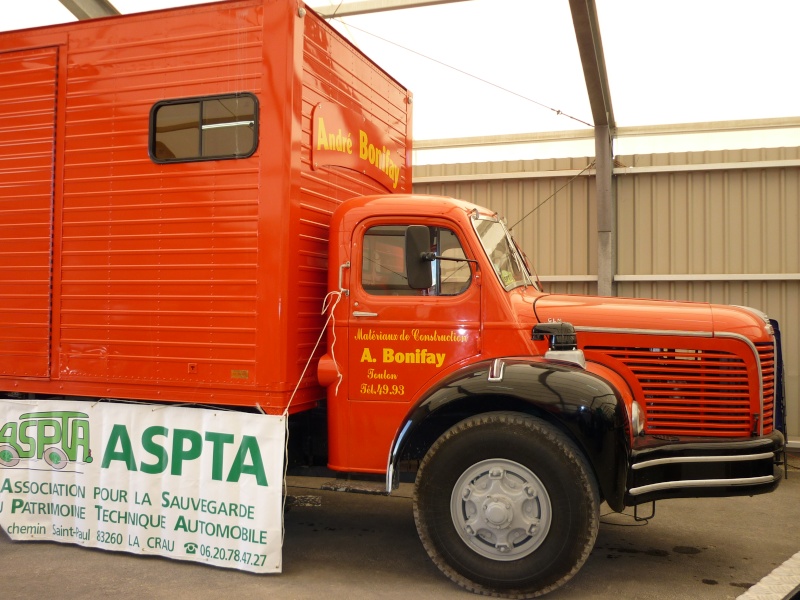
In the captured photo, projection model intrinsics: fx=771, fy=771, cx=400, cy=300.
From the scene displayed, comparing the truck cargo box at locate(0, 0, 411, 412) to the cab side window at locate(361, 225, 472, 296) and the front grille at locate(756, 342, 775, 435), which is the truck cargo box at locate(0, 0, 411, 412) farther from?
the front grille at locate(756, 342, 775, 435)

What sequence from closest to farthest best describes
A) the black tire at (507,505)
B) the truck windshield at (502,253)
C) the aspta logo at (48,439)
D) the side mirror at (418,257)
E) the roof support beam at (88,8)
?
the black tire at (507,505)
the side mirror at (418,257)
the truck windshield at (502,253)
the aspta logo at (48,439)
the roof support beam at (88,8)

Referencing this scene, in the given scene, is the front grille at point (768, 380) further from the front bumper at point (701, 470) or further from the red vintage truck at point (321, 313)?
the front bumper at point (701, 470)

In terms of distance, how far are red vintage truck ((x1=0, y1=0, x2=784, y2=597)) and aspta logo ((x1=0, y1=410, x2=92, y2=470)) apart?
20 cm

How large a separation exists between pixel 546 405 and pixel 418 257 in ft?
3.66

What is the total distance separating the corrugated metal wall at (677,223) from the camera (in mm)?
8570

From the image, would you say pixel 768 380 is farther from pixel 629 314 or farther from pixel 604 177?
pixel 604 177

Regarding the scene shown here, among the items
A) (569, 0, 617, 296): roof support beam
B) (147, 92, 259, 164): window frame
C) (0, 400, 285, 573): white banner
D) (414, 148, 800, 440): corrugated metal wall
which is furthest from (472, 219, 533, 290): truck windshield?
(414, 148, 800, 440): corrugated metal wall

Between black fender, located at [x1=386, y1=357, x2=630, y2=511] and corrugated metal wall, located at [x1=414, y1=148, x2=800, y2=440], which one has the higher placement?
corrugated metal wall, located at [x1=414, y1=148, x2=800, y2=440]

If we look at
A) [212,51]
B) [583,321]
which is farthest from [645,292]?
[212,51]

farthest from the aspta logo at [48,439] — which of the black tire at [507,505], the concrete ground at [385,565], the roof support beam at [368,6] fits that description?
the roof support beam at [368,6]

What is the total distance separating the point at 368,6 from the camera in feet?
26.8

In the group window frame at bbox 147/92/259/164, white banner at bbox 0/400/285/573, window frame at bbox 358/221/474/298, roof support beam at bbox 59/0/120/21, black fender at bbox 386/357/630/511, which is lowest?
white banner at bbox 0/400/285/573

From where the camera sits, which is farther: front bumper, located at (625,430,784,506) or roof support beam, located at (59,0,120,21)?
roof support beam, located at (59,0,120,21)

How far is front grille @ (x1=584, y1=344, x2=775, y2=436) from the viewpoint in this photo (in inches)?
177
